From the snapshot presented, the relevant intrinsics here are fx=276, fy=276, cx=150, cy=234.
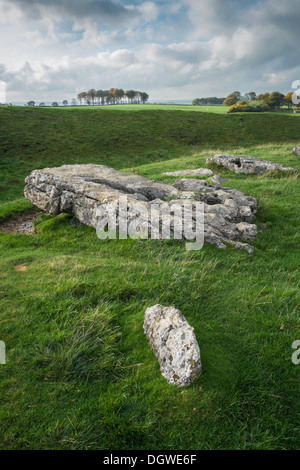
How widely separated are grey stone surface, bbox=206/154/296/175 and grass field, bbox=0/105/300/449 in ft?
32.5

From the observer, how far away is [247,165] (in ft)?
74.7

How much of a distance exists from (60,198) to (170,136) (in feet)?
153

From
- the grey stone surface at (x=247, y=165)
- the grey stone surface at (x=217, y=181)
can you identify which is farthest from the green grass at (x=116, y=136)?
the grey stone surface at (x=217, y=181)

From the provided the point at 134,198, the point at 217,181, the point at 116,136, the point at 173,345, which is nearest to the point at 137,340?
the point at 173,345

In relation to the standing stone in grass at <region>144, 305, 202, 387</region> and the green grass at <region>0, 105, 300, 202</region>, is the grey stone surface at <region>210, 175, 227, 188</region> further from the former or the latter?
the green grass at <region>0, 105, 300, 202</region>

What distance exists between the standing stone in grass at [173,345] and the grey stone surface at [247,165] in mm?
19178

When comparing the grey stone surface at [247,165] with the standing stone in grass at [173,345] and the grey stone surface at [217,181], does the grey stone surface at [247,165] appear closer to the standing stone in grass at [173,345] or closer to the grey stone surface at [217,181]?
the grey stone surface at [217,181]

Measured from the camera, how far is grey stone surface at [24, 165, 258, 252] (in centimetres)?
1121

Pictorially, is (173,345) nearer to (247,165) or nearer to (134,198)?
(134,198)

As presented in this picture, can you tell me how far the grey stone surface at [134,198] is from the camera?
36.8ft

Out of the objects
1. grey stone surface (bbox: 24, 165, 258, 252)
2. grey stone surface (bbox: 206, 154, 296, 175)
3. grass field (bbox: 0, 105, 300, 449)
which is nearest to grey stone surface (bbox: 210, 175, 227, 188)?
grey stone surface (bbox: 24, 165, 258, 252)

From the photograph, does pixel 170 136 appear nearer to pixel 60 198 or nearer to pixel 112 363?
pixel 60 198

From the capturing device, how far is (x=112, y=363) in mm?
5594

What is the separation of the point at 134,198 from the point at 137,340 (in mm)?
7814
